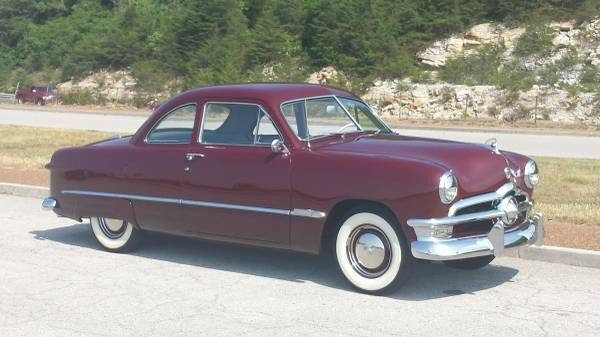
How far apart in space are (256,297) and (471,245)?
1762mm

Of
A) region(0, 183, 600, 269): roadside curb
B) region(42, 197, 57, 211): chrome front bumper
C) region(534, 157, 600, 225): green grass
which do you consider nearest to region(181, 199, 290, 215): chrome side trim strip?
region(42, 197, 57, 211): chrome front bumper

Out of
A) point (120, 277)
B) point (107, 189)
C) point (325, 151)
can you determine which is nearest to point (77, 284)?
point (120, 277)

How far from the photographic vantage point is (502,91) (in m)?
36.0

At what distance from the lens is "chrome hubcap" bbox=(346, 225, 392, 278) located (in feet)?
22.5

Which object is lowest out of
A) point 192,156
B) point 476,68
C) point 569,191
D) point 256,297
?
point 256,297

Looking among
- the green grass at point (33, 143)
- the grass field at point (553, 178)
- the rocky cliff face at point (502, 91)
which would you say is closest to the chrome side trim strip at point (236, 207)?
the grass field at point (553, 178)

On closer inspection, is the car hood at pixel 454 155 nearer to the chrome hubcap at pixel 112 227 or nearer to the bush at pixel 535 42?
the chrome hubcap at pixel 112 227

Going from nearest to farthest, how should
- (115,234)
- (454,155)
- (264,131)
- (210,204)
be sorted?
1. (454,155)
2. (264,131)
3. (210,204)
4. (115,234)

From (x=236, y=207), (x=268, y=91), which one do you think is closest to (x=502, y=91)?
(x=268, y=91)

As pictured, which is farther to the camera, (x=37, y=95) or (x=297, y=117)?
(x=37, y=95)

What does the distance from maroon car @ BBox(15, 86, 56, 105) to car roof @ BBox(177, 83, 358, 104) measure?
150ft

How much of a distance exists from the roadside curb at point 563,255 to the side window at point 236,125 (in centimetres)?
255

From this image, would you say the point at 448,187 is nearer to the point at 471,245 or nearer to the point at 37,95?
the point at 471,245

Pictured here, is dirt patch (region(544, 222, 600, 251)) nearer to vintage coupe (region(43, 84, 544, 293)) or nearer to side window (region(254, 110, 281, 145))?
vintage coupe (region(43, 84, 544, 293))
